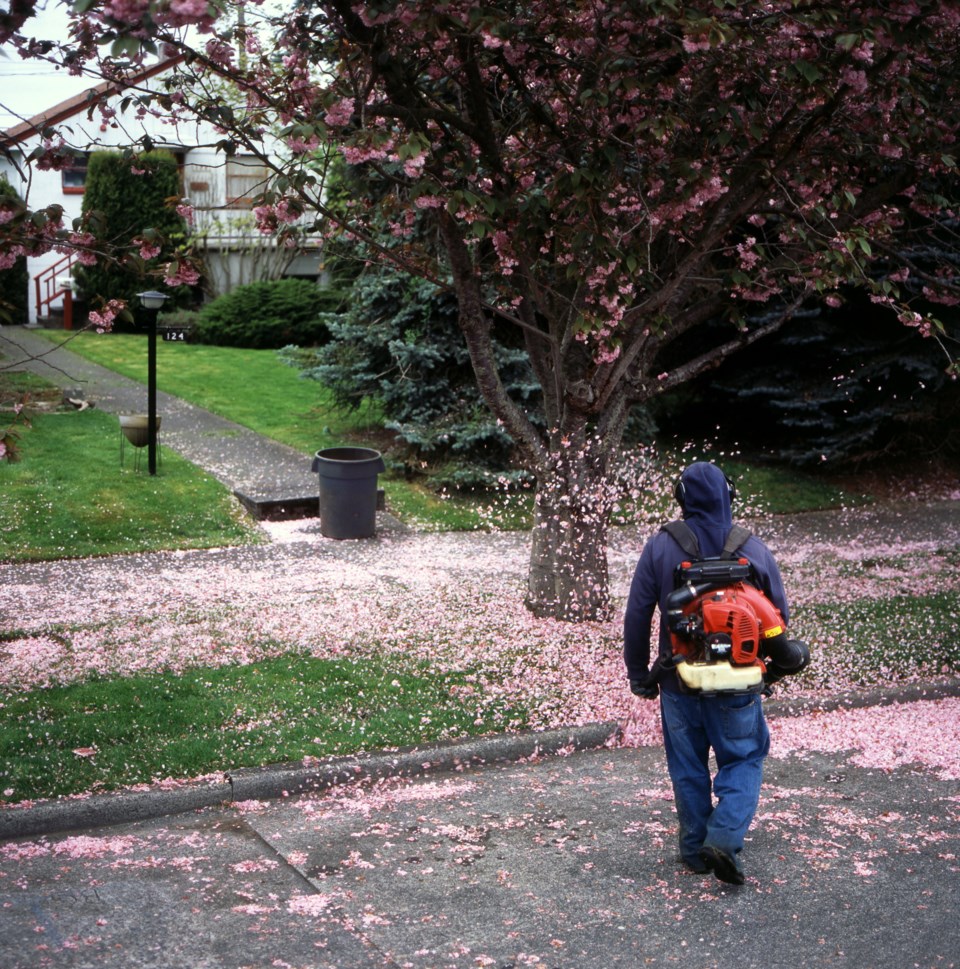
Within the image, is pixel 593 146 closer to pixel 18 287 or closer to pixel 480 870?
pixel 480 870

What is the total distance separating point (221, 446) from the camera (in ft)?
50.2

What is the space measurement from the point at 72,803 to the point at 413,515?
7.39 m

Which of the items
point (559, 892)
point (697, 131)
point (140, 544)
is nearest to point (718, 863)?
point (559, 892)

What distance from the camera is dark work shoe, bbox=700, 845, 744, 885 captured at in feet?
16.8

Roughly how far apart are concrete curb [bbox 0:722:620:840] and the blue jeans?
5.58 feet

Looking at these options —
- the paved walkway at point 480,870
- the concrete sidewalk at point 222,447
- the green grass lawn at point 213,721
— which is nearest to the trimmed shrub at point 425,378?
the concrete sidewalk at point 222,447

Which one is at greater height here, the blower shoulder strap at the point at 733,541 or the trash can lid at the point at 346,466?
the blower shoulder strap at the point at 733,541

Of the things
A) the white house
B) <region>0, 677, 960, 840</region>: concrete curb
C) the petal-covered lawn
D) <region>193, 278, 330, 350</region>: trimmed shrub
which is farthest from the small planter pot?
the white house

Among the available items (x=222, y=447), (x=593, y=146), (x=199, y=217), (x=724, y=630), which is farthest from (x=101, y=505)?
(x=199, y=217)

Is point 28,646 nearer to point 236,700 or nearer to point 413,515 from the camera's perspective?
point 236,700

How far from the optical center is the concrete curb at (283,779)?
5.85 meters

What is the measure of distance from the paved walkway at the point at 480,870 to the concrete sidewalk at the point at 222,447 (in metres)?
5.94

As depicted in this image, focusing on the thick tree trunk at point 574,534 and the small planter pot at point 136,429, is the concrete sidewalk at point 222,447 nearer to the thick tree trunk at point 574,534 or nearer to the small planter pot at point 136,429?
the small planter pot at point 136,429

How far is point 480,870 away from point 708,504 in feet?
6.24
